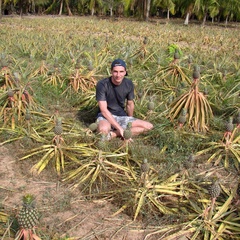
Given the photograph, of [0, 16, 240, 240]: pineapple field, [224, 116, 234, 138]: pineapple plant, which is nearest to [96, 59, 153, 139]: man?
[0, 16, 240, 240]: pineapple field

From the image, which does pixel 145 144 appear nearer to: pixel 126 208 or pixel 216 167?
pixel 216 167

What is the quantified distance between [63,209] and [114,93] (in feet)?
5.91

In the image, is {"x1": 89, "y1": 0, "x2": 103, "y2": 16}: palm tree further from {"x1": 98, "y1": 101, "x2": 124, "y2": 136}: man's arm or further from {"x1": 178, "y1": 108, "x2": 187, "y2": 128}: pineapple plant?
{"x1": 178, "y1": 108, "x2": 187, "y2": 128}: pineapple plant

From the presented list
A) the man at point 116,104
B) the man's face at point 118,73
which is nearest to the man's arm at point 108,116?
the man at point 116,104

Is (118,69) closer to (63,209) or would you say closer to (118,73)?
(118,73)

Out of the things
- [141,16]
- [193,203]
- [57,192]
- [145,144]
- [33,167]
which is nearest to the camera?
[193,203]

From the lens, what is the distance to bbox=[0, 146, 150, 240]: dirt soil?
226cm

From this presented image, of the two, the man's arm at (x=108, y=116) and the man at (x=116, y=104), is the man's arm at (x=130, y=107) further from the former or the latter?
the man's arm at (x=108, y=116)

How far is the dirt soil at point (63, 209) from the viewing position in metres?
2.26

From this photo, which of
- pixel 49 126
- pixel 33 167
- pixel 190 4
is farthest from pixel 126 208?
pixel 190 4

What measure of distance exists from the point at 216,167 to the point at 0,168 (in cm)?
225

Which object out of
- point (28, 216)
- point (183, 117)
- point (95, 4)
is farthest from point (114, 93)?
point (95, 4)

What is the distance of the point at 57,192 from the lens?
2701 millimetres

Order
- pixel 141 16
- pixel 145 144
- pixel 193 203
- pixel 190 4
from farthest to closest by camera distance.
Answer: pixel 141 16 → pixel 190 4 → pixel 145 144 → pixel 193 203
